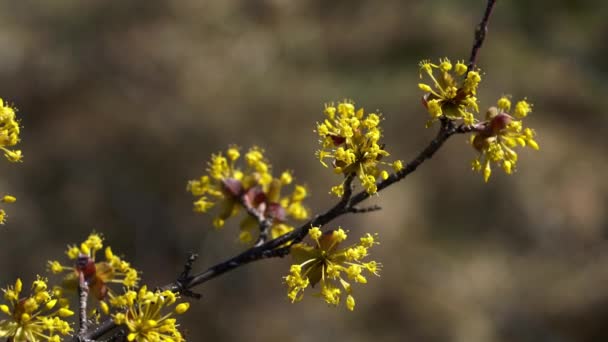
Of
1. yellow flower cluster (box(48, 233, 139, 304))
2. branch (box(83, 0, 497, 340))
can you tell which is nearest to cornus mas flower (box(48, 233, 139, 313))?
yellow flower cluster (box(48, 233, 139, 304))

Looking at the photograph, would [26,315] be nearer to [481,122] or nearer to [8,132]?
[8,132]

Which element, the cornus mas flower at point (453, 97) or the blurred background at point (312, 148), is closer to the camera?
the cornus mas flower at point (453, 97)

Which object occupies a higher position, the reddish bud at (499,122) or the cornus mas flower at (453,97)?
the cornus mas flower at (453,97)

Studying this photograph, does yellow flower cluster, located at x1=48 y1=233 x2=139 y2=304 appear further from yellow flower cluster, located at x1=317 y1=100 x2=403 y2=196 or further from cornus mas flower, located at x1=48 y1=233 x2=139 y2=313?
yellow flower cluster, located at x1=317 y1=100 x2=403 y2=196

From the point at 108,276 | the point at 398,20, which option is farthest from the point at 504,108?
the point at 398,20

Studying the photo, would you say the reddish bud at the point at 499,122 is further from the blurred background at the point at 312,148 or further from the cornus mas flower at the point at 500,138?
the blurred background at the point at 312,148

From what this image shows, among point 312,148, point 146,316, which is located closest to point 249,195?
point 146,316

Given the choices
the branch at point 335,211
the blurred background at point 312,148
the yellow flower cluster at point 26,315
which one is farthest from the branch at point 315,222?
the blurred background at point 312,148
